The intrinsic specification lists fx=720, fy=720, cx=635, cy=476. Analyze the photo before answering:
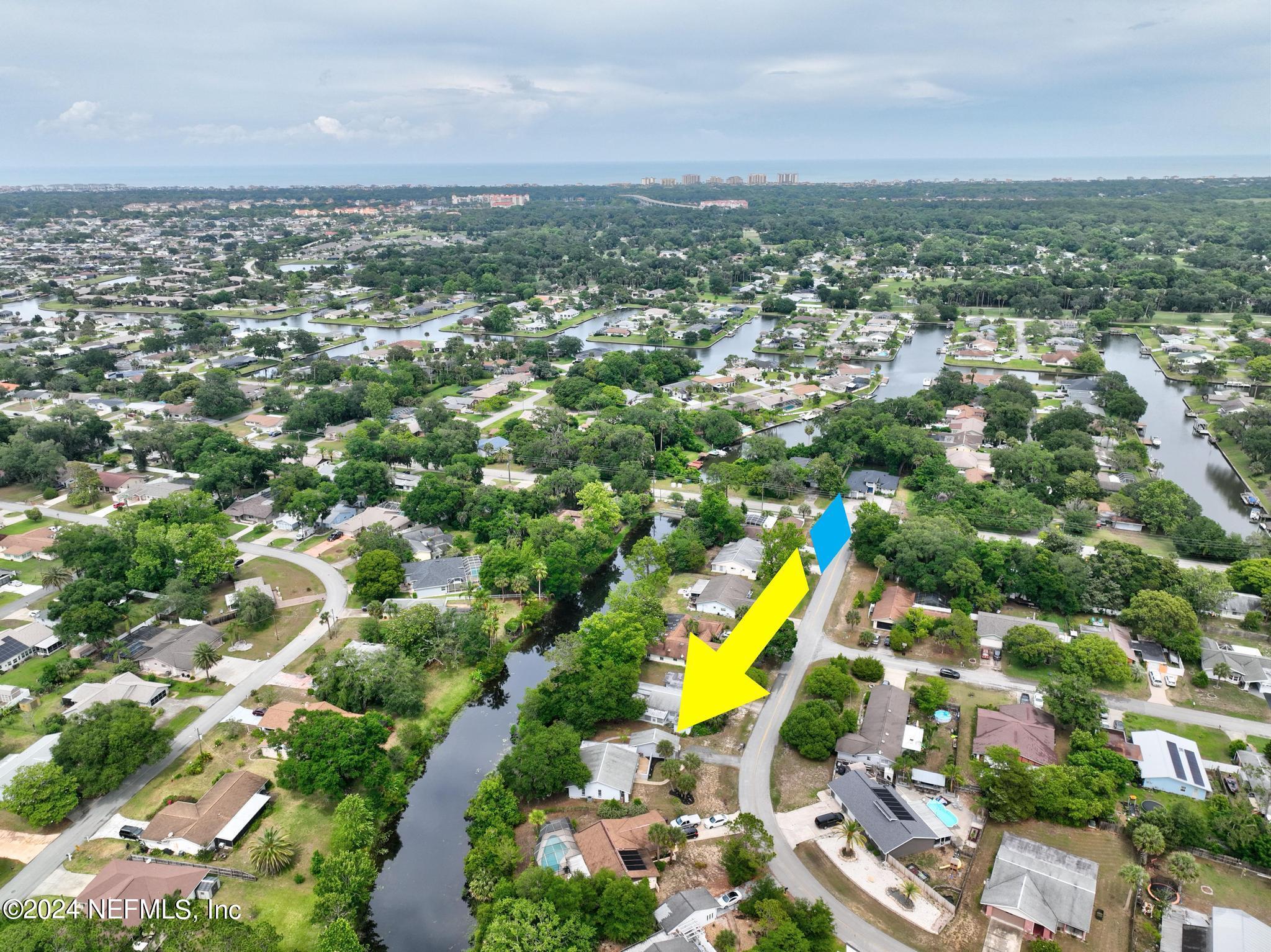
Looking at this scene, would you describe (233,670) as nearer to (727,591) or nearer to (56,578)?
(56,578)

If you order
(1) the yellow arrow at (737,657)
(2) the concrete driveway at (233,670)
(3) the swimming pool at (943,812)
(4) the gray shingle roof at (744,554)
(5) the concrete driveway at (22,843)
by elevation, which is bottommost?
(5) the concrete driveway at (22,843)

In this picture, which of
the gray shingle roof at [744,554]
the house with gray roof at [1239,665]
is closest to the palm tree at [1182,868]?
the house with gray roof at [1239,665]

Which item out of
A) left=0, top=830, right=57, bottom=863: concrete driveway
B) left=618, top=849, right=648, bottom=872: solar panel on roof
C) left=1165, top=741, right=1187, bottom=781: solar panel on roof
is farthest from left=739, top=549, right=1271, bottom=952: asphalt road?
left=0, top=830, right=57, bottom=863: concrete driveway

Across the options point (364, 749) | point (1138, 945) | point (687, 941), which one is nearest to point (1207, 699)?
point (1138, 945)

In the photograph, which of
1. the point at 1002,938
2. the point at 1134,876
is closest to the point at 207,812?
the point at 1002,938

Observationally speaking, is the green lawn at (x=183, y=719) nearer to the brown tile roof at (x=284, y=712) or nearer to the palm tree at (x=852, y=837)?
the brown tile roof at (x=284, y=712)

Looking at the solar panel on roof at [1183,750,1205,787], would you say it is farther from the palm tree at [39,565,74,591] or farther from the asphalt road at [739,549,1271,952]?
the palm tree at [39,565,74,591]
